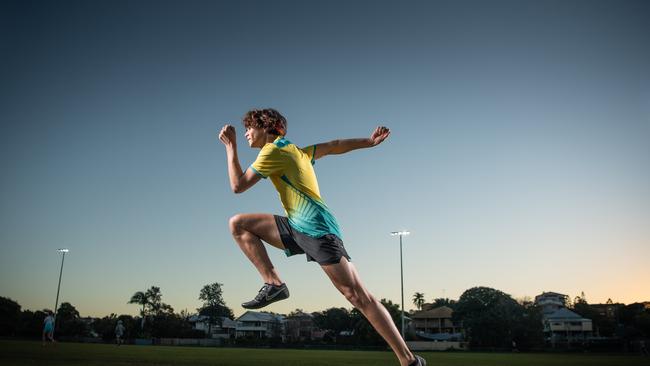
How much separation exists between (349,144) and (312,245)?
152 centimetres

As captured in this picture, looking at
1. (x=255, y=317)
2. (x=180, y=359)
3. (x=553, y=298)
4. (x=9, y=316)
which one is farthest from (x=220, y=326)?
(x=180, y=359)

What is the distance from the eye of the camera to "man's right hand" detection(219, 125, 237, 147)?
407 centimetres

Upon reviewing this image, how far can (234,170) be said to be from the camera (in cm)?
392

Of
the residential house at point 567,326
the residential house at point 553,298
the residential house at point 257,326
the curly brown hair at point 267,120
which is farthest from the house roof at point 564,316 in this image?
the curly brown hair at point 267,120

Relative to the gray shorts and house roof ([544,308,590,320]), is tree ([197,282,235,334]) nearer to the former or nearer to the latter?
house roof ([544,308,590,320])

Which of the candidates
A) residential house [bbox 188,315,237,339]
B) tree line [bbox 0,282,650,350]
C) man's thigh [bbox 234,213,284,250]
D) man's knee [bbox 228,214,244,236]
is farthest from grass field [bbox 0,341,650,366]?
residential house [bbox 188,315,237,339]

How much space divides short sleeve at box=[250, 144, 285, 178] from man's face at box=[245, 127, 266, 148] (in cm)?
49

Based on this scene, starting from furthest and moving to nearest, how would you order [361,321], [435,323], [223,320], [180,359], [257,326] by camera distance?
1. [223,320]
2. [257,326]
3. [435,323]
4. [361,321]
5. [180,359]

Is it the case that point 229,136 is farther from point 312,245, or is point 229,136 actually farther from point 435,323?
point 435,323

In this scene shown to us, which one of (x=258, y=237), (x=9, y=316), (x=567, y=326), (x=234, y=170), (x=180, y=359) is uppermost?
(x=234, y=170)

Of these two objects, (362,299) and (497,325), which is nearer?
(362,299)

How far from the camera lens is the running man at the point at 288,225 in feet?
12.5

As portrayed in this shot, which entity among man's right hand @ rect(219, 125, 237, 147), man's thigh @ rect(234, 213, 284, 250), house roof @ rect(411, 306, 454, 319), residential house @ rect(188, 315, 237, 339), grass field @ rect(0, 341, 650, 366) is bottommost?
residential house @ rect(188, 315, 237, 339)

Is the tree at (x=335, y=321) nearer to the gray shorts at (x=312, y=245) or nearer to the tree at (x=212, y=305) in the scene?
the tree at (x=212, y=305)
